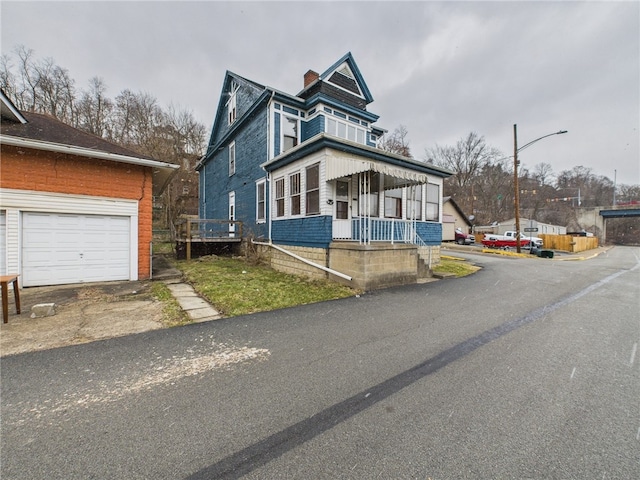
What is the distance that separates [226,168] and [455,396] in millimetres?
17143

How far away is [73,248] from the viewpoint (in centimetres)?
781

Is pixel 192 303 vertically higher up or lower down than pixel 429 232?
lower down

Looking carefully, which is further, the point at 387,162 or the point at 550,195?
the point at 550,195

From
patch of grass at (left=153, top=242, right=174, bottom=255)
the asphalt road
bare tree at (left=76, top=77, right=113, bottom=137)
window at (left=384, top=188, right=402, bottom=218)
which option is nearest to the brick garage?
the asphalt road

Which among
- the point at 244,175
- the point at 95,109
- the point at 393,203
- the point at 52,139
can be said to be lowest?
the point at 393,203

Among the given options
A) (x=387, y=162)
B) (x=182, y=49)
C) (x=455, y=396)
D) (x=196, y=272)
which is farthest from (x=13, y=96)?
(x=455, y=396)

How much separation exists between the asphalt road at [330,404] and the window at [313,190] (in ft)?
16.8

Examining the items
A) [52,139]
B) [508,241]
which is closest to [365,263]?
[52,139]

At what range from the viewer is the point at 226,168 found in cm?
1691

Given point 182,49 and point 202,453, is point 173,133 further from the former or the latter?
point 202,453

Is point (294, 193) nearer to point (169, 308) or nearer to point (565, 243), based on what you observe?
point (169, 308)

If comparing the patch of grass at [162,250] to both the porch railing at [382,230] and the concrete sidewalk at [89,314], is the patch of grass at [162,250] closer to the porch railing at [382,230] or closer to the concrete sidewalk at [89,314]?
the concrete sidewalk at [89,314]

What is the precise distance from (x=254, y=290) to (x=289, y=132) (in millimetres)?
8317

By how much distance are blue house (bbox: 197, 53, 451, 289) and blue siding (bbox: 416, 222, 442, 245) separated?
0.15 ft
